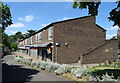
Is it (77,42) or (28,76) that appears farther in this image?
(77,42)

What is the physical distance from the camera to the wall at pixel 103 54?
2323 centimetres

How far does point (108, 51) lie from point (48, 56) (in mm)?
10702

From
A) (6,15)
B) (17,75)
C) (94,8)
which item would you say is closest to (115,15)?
(94,8)

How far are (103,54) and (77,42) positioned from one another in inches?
193

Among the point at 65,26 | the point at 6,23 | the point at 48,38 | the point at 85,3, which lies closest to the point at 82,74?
the point at 85,3

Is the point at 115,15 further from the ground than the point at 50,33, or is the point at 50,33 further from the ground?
the point at 50,33

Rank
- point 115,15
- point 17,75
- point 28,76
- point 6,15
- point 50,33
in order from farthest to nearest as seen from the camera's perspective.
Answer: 1. point 50,33
2. point 6,15
3. point 17,75
4. point 28,76
5. point 115,15

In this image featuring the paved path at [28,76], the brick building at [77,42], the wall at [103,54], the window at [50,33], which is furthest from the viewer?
the window at [50,33]

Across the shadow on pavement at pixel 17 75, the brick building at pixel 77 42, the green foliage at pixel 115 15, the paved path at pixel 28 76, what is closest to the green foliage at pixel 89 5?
the green foliage at pixel 115 15

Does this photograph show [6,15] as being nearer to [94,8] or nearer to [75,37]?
[94,8]

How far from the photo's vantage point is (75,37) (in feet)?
81.0

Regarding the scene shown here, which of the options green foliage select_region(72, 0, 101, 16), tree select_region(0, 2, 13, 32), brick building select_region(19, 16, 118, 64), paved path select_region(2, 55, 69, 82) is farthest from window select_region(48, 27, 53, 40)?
green foliage select_region(72, 0, 101, 16)

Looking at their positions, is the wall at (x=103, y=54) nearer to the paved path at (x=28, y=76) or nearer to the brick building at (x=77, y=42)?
the brick building at (x=77, y=42)

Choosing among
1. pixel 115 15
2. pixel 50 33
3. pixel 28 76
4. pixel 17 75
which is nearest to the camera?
pixel 115 15
